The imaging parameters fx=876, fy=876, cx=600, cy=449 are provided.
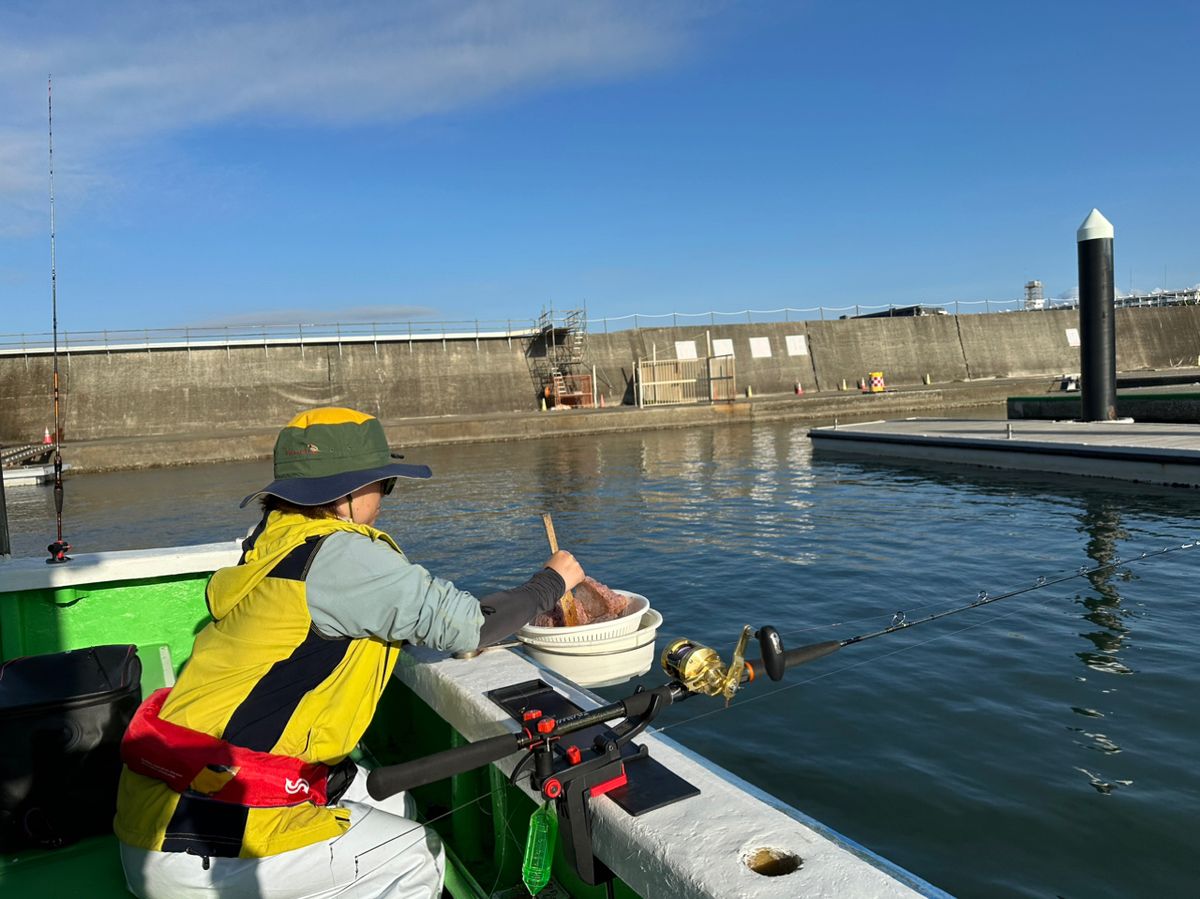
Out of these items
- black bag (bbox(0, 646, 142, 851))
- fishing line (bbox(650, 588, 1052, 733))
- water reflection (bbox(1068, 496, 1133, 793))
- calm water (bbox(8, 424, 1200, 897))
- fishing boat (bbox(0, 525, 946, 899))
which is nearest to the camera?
fishing boat (bbox(0, 525, 946, 899))

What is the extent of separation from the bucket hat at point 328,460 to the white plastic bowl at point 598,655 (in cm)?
288

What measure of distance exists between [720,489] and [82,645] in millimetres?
13626

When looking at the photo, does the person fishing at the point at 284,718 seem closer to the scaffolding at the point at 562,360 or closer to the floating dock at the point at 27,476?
the floating dock at the point at 27,476

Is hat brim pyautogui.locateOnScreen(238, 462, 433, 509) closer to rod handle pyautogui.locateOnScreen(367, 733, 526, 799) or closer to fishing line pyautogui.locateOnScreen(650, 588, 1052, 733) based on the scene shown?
rod handle pyautogui.locateOnScreen(367, 733, 526, 799)

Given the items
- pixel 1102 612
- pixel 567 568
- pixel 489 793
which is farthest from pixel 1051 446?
pixel 489 793

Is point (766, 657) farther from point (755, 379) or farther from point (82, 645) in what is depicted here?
point (755, 379)

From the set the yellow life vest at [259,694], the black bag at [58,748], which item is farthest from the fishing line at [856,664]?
the yellow life vest at [259,694]

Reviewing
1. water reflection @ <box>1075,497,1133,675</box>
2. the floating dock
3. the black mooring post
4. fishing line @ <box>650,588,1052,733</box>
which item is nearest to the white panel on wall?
the black mooring post

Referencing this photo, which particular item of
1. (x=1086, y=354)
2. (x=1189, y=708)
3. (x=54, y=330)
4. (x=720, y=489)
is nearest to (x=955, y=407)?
(x=1086, y=354)

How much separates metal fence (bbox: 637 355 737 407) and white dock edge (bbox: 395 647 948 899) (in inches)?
1483

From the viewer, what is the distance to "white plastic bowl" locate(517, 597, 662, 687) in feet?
16.9

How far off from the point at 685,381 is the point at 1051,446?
1045 inches

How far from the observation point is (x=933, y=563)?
966cm

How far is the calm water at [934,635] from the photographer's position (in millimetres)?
4293
